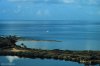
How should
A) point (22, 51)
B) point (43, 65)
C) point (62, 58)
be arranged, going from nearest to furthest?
point (43, 65) < point (62, 58) < point (22, 51)

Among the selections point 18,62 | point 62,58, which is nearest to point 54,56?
point 62,58

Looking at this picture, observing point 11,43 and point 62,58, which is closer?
point 62,58

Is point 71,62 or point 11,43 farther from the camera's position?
point 11,43

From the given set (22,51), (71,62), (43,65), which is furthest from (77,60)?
(22,51)

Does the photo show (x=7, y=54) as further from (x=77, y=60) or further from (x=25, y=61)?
(x=77, y=60)

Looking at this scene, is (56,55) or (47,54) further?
(47,54)

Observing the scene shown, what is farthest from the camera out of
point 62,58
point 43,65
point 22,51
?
point 22,51

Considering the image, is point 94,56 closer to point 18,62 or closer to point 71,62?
point 71,62

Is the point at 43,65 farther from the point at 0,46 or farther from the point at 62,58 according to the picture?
the point at 0,46
